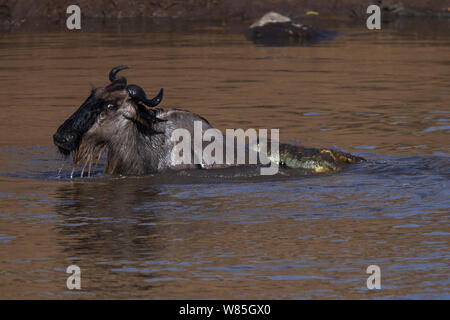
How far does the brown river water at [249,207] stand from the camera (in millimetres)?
7121

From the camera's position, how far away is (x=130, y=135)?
10984 mm

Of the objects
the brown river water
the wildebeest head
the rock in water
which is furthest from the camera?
the rock in water

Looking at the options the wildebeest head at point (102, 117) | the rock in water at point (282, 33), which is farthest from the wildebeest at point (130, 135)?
the rock in water at point (282, 33)

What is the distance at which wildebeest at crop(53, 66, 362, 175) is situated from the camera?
1076 cm

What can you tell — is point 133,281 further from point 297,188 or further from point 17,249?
point 297,188

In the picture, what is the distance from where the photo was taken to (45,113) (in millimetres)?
16297

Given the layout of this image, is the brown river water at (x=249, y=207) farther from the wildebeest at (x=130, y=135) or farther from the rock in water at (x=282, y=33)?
the rock in water at (x=282, y=33)

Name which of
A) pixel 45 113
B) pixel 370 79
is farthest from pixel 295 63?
pixel 45 113

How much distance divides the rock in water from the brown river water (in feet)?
28.4

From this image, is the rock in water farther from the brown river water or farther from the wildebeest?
the wildebeest

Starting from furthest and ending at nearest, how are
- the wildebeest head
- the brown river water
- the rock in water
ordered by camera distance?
the rock in water → the wildebeest head → the brown river water

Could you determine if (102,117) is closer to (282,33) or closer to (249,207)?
(249,207)

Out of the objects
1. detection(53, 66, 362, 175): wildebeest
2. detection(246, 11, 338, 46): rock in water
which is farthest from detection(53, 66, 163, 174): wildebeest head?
detection(246, 11, 338, 46): rock in water

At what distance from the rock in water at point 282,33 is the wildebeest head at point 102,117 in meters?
17.4
